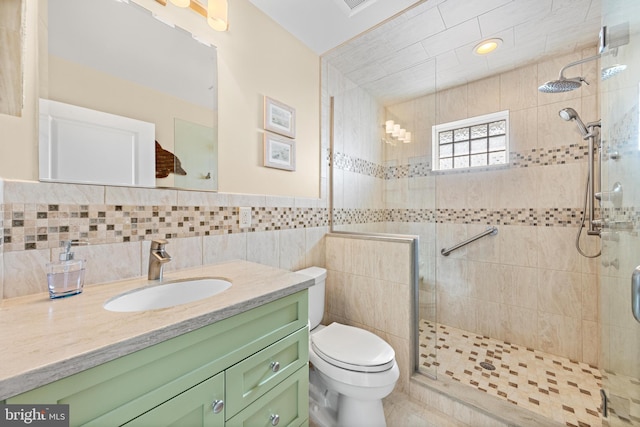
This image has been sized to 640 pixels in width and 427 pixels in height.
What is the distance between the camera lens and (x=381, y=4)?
1481 mm

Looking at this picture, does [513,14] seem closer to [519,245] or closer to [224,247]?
[519,245]

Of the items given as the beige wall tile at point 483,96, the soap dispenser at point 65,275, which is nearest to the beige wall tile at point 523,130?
the beige wall tile at point 483,96

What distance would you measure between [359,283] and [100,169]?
5.18 feet

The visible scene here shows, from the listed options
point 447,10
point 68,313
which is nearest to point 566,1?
point 447,10

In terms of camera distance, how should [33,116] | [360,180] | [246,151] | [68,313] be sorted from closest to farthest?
[68,313] < [33,116] < [246,151] < [360,180]

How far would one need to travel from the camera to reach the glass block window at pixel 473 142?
2.17 m

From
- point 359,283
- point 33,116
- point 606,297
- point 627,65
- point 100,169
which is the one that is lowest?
point 359,283

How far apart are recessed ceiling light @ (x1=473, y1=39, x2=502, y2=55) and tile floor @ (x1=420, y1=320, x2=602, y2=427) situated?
6.77ft

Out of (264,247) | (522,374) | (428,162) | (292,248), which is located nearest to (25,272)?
(264,247)

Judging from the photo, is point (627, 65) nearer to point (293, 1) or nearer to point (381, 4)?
point (381, 4)

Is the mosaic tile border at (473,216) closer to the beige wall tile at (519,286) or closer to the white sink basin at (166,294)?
the beige wall tile at (519,286)

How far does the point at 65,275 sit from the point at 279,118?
4.26ft

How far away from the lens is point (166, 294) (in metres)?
0.96

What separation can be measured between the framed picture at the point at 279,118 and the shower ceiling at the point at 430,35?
551 mm
